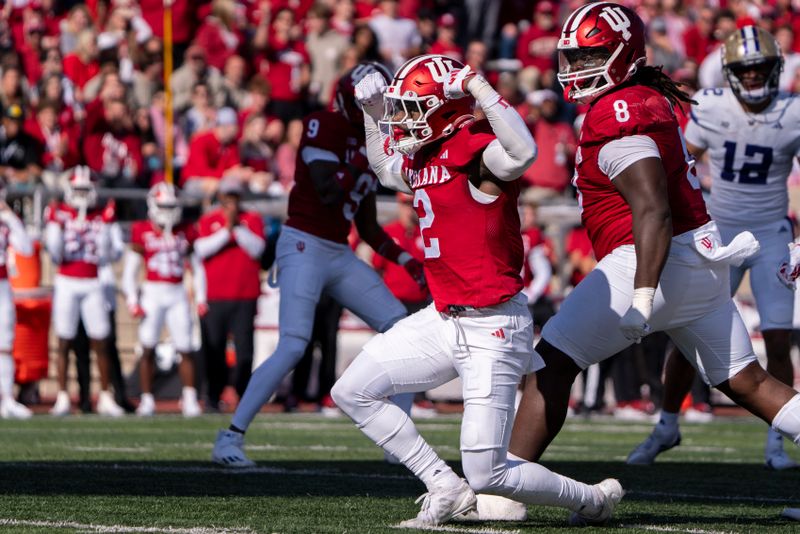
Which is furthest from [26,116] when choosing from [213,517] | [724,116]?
[213,517]

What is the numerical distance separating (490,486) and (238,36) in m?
13.2

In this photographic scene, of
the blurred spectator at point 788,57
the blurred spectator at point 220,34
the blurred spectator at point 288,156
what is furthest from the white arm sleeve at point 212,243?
the blurred spectator at point 788,57

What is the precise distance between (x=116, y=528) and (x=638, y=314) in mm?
1829

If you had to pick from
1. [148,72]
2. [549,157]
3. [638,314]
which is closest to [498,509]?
[638,314]

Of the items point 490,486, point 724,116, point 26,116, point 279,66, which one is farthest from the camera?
point 279,66

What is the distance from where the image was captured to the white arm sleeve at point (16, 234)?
40.7 ft

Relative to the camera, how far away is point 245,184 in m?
15.1

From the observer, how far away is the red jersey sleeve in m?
7.55

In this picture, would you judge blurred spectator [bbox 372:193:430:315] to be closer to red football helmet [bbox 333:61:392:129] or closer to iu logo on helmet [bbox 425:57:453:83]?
red football helmet [bbox 333:61:392:129]

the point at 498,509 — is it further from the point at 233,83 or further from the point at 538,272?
the point at 233,83

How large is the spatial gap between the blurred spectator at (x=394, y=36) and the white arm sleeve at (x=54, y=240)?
5294mm

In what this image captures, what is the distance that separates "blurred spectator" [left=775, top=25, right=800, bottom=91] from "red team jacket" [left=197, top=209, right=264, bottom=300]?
678cm

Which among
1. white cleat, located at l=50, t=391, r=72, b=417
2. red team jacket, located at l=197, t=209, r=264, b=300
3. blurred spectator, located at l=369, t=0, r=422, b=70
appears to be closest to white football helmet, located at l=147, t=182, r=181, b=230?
red team jacket, located at l=197, t=209, r=264, b=300

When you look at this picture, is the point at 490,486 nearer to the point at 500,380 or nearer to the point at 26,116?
the point at 500,380
